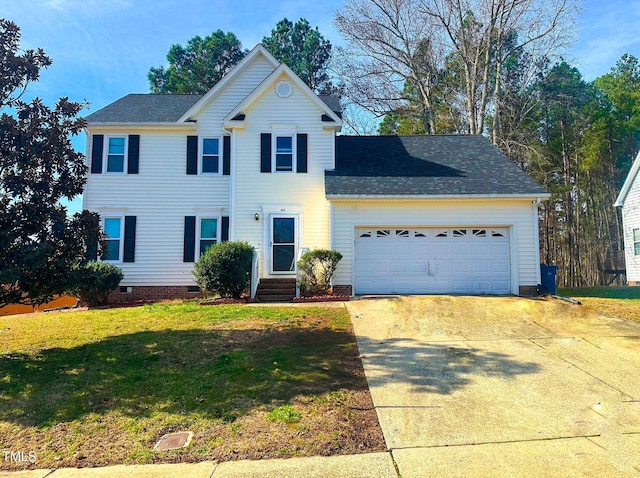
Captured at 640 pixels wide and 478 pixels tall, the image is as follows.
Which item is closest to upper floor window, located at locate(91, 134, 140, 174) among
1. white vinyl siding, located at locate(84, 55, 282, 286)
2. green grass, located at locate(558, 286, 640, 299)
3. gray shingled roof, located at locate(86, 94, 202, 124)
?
white vinyl siding, located at locate(84, 55, 282, 286)

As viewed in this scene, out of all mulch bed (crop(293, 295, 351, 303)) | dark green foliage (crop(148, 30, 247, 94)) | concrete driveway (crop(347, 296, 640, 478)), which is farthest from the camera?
dark green foliage (crop(148, 30, 247, 94))

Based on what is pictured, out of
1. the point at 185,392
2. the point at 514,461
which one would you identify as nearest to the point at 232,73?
the point at 185,392

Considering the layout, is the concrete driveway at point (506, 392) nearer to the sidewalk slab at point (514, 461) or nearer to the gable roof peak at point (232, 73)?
the sidewalk slab at point (514, 461)

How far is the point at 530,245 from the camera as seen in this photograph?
1273 cm

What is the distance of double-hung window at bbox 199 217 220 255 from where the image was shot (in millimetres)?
14461

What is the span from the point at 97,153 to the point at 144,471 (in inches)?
545

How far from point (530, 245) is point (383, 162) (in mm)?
5691

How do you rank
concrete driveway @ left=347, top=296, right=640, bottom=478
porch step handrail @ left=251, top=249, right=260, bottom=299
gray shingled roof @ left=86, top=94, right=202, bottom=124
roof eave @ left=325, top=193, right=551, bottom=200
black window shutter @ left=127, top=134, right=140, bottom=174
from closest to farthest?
concrete driveway @ left=347, top=296, right=640, bottom=478 → porch step handrail @ left=251, top=249, right=260, bottom=299 → roof eave @ left=325, top=193, right=551, bottom=200 → black window shutter @ left=127, top=134, right=140, bottom=174 → gray shingled roof @ left=86, top=94, right=202, bottom=124

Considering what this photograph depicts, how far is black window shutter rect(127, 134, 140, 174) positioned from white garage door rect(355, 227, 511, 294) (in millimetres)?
8423

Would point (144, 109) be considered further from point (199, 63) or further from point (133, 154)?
point (199, 63)

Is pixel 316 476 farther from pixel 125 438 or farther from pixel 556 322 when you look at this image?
pixel 556 322

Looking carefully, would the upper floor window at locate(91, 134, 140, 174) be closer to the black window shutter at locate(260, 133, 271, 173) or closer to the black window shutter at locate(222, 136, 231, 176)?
the black window shutter at locate(222, 136, 231, 176)

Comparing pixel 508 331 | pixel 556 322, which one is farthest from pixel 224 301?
pixel 556 322

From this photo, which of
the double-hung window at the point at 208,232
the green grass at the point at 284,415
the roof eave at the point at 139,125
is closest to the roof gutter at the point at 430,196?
the double-hung window at the point at 208,232
